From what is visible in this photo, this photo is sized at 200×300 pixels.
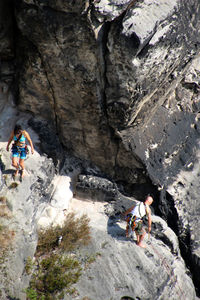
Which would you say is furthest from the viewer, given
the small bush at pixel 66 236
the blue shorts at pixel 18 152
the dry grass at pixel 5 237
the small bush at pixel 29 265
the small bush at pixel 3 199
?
the small bush at pixel 66 236

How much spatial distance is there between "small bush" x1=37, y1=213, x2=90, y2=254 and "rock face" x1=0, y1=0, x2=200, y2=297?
129cm

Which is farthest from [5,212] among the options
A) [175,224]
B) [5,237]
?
[175,224]

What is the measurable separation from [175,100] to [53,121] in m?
3.88

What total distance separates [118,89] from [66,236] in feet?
12.1

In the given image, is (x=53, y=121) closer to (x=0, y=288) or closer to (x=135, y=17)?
(x=135, y=17)

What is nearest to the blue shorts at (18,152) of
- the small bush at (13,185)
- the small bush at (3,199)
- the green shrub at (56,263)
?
the small bush at (13,185)

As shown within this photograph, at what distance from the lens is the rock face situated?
747cm

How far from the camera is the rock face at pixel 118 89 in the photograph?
7469 mm

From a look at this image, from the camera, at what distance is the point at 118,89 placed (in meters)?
8.20

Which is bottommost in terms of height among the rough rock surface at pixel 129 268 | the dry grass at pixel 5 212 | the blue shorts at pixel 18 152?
the rough rock surface at pixel 129 268

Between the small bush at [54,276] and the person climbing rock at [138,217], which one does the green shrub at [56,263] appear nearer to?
the small bush at [54,276]

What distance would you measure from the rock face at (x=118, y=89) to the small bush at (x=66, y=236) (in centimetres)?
129

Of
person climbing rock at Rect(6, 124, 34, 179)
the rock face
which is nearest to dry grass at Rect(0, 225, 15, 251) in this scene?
person climbing rock at Rect(6, 124, 34, 179)

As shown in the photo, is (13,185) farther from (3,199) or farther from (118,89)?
(118,89)
